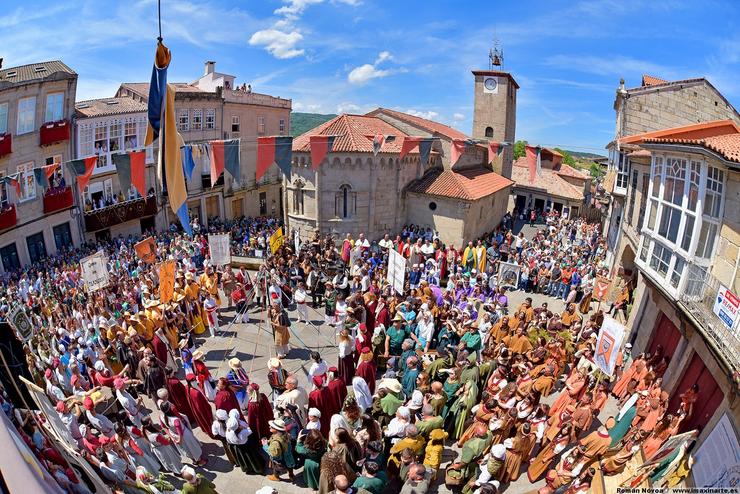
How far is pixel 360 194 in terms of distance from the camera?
2377cm

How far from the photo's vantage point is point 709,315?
8.16 meters

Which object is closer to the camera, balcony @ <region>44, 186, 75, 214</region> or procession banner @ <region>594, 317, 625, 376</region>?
procession banner @ <region>594, 317, 625, 376</region>

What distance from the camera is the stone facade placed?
68.4 feet

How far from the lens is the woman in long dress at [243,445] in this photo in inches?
297

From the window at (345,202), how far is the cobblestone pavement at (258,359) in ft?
30.1

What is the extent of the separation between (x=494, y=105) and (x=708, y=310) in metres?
28.1

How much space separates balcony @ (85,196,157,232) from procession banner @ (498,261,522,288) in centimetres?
2086

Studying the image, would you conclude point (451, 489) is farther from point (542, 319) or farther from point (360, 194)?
point (360, 194)

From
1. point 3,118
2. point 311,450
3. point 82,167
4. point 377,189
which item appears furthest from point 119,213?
point 311,450

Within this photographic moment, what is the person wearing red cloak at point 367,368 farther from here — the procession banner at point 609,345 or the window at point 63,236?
the window at point 63,236

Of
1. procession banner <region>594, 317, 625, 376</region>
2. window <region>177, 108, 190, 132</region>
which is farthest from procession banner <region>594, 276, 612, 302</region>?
window <region>177, 108, 190, 132</region>

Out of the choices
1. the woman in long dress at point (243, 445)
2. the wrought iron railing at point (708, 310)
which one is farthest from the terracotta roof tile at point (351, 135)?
the woman in long dress at point (243, 445)

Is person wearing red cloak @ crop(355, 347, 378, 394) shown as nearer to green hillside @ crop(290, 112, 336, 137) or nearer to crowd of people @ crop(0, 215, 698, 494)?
crowd of people @ crop(0, 215, 698, 494)

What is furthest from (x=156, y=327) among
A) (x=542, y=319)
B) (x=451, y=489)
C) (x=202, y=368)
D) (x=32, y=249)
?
(x=32, y=249)
